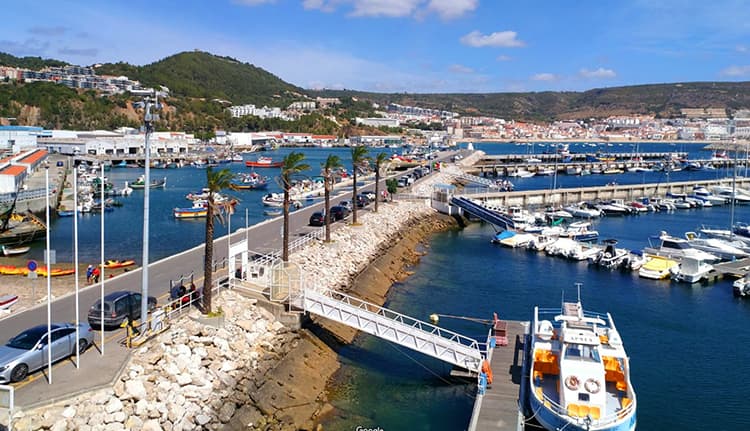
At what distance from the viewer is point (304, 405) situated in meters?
16.9

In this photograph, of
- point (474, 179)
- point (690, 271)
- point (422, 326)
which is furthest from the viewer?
point (474, 179)

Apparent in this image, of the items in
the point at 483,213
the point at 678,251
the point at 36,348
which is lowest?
the point at 678,251

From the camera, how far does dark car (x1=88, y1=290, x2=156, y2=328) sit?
17.1 metres

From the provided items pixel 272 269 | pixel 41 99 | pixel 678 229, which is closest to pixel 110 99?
pixel 41 99

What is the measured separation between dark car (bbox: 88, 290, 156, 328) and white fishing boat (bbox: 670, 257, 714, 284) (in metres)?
29.0

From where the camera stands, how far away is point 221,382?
53.0ft

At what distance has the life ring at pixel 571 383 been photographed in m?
15.6

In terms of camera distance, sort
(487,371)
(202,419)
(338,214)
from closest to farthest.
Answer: (202,419) → (487,371) → (338,214)

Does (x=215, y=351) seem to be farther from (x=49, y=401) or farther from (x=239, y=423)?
(x=49, y=401)

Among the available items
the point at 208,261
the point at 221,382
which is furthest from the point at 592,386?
the point at 208,261

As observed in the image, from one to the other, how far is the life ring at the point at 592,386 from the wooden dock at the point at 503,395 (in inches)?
69.6

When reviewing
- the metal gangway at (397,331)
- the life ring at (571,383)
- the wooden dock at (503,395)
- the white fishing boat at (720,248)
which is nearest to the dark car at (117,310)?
the metal gangway at (397,331)

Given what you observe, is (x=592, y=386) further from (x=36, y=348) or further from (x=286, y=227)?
(x=36, y=348)

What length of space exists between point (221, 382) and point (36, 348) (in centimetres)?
442
